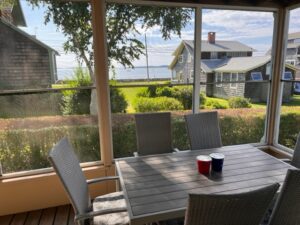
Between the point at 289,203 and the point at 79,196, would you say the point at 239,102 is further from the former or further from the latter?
the point at 79,196

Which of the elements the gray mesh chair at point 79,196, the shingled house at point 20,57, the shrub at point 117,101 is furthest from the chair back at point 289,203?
the shingled house at point 20,57

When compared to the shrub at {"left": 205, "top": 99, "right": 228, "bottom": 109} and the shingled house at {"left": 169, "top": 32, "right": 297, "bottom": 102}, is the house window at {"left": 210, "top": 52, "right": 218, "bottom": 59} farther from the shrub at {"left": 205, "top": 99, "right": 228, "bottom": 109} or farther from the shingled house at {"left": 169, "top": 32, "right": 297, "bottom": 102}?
the shrub at {"left": 205, "top": 99, "right": 228, "bottom": 109}

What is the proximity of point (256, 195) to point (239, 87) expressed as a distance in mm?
2716

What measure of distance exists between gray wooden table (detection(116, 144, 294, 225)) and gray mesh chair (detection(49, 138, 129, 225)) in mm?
198

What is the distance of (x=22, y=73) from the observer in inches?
100

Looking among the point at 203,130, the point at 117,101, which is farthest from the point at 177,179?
the point at 117,101

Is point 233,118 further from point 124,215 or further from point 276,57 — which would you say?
point 124,215

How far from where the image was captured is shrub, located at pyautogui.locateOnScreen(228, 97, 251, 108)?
3.49 meters

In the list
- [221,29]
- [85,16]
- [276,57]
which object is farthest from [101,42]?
[276,57]

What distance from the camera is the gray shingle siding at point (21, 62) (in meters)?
2.47

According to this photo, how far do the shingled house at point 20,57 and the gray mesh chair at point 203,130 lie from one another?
5.58 feet

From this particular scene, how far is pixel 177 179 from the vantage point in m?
1.75

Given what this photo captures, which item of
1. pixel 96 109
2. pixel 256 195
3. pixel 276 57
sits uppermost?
pixel 276 57

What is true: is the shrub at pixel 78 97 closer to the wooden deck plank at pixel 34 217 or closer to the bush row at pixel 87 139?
the bush row at pixel 87 139
